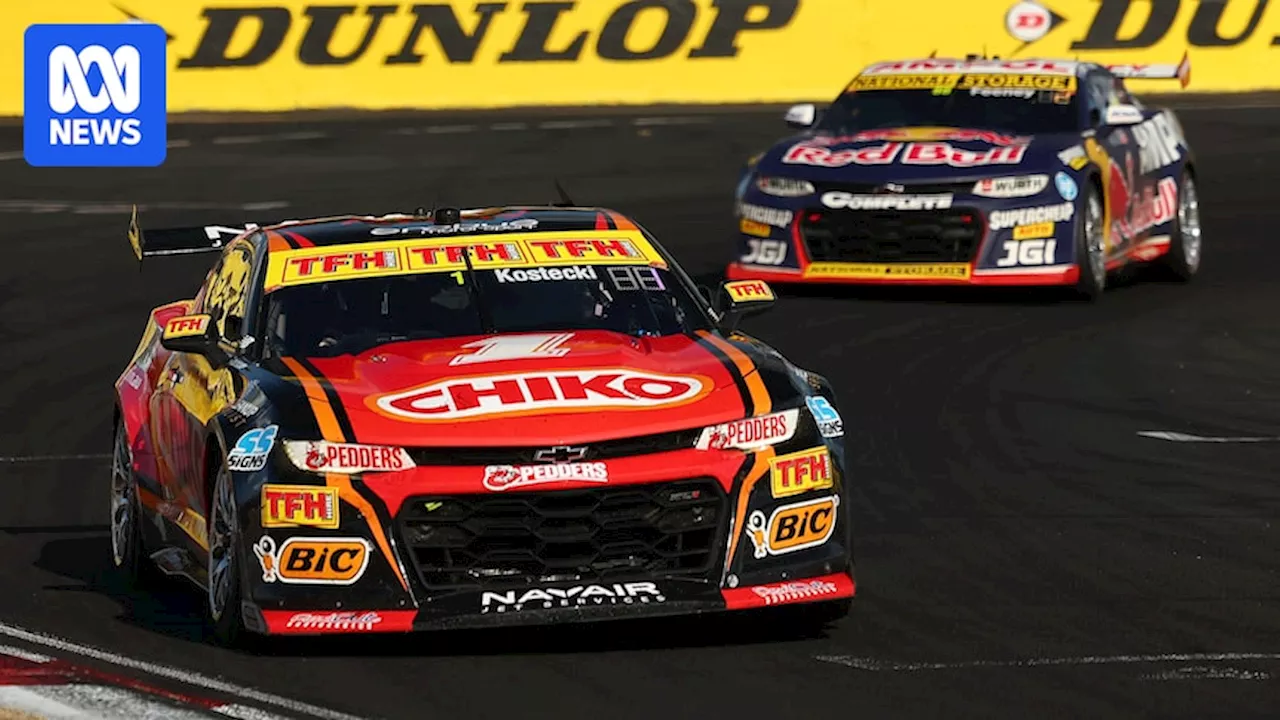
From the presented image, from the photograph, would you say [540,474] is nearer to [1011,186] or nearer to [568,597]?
[568,597]

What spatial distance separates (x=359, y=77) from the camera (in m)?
31.0

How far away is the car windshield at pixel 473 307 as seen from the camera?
9578mm

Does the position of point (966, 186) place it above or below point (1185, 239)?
above

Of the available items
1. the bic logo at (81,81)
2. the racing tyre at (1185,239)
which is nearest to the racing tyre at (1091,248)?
the racing tyre at (1185,239)

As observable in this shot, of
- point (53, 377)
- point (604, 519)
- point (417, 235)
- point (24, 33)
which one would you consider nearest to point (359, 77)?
point (24, 33)

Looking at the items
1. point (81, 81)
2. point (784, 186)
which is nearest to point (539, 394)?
point (784, 186)

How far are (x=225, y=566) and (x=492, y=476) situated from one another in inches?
37.0

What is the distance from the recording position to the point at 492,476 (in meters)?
8.35

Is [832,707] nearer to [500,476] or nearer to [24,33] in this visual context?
[500,476]

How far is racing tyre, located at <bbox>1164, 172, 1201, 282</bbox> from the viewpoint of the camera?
63.8ft

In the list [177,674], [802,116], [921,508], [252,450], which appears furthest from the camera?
[802,116]

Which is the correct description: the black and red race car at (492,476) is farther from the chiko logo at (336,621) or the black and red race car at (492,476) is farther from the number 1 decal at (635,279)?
the number 1 decal at (635,279)

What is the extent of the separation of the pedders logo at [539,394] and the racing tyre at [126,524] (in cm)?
177

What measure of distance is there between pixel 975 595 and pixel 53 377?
24.7ft
